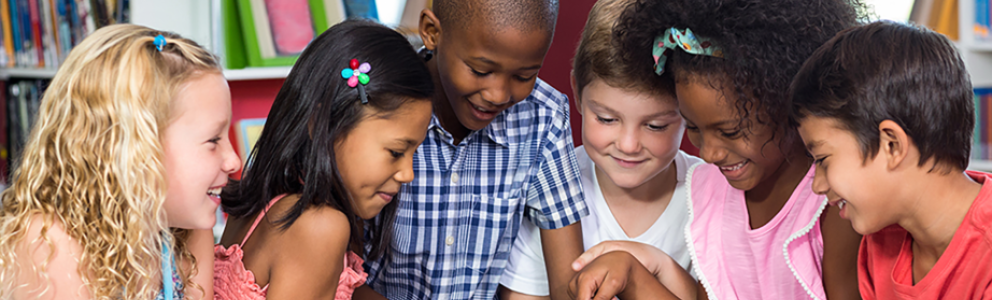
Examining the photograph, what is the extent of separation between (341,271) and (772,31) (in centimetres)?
73

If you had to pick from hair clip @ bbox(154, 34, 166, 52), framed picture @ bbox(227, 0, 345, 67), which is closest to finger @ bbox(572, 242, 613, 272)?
hair clip @ bbox(154, 34, 166, 52)

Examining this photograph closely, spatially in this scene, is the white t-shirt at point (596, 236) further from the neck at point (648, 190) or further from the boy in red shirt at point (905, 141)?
the boy in red shirt at point (905, 141)

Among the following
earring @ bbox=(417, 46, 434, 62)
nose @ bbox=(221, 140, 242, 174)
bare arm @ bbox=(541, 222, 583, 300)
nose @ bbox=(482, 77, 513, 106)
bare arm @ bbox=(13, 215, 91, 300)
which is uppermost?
earring @ bbox=(417, 46, 434, 62)

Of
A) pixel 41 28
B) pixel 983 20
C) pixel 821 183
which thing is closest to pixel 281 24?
pixel 41 28

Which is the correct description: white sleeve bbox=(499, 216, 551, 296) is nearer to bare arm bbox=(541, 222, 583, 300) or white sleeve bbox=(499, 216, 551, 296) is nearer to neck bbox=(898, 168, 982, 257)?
bare arm bbox=(541, 222, 583, 300)

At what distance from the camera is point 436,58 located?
123 cm

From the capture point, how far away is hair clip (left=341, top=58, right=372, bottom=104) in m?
1.04

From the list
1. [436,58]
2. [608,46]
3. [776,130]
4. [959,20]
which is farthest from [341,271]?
[959,20]

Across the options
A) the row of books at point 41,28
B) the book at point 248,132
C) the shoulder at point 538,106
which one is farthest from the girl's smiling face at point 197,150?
the row of books at point 41,28

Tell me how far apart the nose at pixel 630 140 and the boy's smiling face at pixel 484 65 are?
185 mm

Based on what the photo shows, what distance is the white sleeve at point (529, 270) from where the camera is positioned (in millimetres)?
1397

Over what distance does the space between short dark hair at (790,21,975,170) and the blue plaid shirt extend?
541 mm

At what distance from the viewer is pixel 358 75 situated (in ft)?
3.42

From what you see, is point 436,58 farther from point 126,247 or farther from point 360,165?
point 126,247
